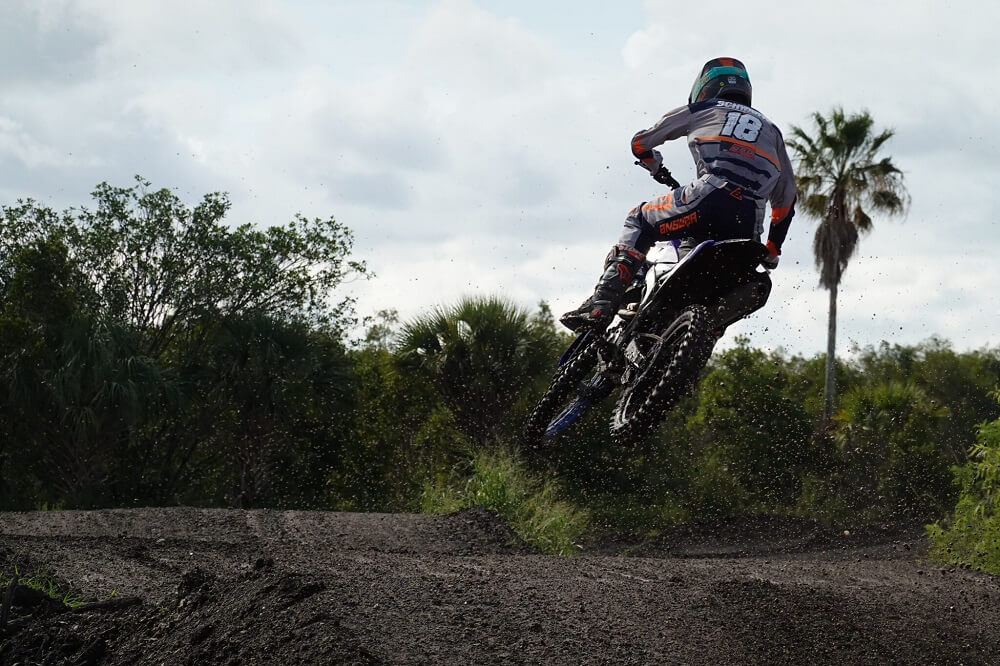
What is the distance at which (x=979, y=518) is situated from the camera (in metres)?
10.6

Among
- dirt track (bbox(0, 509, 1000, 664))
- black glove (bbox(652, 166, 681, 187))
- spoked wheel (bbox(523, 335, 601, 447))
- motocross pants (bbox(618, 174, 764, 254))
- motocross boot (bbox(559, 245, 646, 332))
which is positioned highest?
black glove (bbox(652, 166, 681, 187))

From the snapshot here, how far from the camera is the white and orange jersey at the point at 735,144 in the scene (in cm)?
567

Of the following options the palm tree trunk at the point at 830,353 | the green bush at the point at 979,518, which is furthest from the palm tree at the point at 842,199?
the green bush at the point at 979,518

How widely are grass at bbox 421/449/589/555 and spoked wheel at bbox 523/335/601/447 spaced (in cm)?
545

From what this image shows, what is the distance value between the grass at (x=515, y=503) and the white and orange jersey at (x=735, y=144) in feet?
24.8

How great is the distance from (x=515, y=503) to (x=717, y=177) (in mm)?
8630

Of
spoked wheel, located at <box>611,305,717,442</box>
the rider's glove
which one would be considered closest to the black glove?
the rider's glove

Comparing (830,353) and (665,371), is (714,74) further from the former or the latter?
(830,353)

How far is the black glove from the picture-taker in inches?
251

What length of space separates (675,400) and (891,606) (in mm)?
2857

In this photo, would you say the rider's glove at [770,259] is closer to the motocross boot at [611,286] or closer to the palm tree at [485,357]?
the motocross boot at [611,286]

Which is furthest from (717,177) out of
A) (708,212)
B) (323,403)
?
(323,403)

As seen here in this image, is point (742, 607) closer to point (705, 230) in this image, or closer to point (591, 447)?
point (705, 230)

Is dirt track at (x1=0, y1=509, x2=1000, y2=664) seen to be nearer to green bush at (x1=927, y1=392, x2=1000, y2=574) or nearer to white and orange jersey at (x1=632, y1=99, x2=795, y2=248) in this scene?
green bush at (x1=927, y1=392, x2=1000, y2=574)
